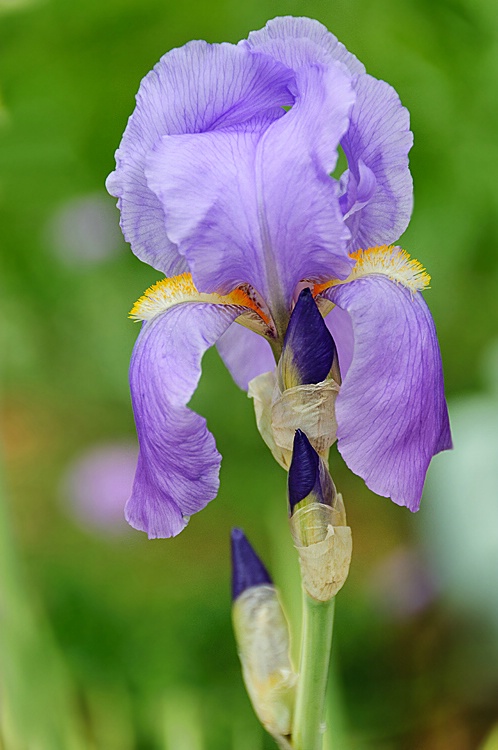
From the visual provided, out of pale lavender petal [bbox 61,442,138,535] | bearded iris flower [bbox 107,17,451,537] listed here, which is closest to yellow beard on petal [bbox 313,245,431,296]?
bearded iris flower [bbox 107,17,451,537]

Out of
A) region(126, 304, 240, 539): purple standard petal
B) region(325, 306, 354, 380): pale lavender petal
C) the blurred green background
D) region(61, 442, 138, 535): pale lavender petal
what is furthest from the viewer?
region(61, 442, 138, 535): pale lavender petal

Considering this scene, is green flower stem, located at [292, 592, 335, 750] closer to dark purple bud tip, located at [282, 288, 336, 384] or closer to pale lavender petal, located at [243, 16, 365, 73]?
dark purple bud tip, located at [282, 288, 336, 384]

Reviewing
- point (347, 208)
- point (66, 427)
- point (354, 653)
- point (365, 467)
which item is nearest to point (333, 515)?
point (365, 467)

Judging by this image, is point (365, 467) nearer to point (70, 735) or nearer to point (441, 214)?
point (70, 735)

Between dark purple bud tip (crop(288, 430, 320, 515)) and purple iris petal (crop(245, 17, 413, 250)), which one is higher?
purple iris petal (crop(245, 17, 413, 250))

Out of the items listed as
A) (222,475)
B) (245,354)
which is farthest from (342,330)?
(222,475)

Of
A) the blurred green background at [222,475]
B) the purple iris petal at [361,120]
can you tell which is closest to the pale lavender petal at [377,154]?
the purple iris petal at [361,120]
